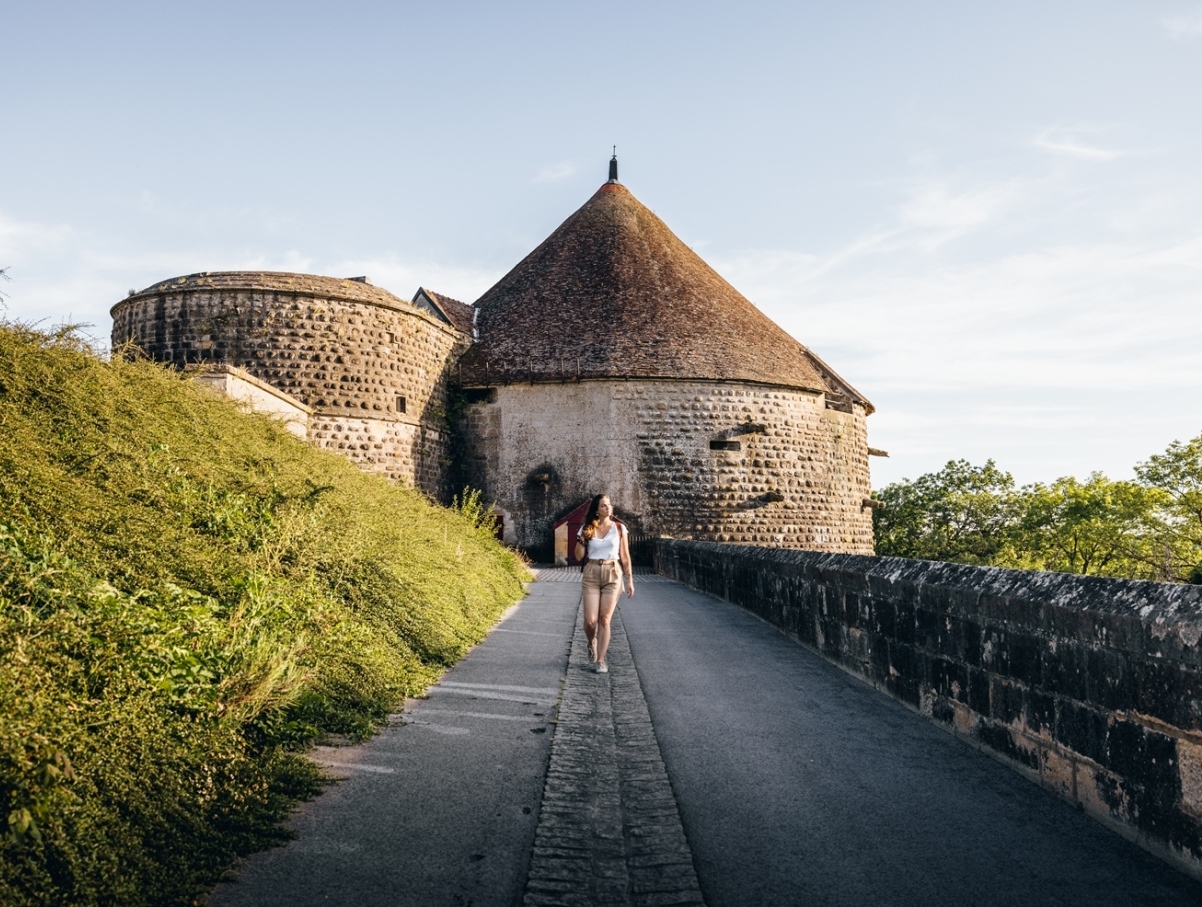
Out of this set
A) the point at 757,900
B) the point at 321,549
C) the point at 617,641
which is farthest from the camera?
the point at 617,641

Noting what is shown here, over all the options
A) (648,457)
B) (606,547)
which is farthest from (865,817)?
(648,457)

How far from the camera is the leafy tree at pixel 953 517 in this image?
4728cm

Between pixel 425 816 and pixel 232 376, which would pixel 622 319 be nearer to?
pixel 232 376

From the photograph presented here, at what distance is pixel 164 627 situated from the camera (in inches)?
168

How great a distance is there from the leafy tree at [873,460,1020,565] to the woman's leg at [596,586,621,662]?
1649 inches

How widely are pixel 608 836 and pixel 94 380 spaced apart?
20.9ft

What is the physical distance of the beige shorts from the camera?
7.75 m

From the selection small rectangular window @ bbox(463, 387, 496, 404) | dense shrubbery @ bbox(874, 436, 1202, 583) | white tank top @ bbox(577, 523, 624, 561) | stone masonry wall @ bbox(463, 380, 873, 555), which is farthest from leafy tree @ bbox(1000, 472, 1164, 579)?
white tank top @ bbox(577, 523, 624, 561)

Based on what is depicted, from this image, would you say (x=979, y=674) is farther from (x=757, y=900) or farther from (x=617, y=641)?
(x=617, y=641)

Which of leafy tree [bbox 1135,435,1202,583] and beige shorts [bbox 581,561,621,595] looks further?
leafy tree [bbox 1135,435,1202,583]

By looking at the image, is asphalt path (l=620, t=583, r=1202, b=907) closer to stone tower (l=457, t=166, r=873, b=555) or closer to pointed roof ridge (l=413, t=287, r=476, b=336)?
stone tower (l=457, t=166, r=873, b=555)

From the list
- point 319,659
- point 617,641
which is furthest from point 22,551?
point 617,641

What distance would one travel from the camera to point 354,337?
1032 inches

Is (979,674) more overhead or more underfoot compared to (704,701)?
more overhead
